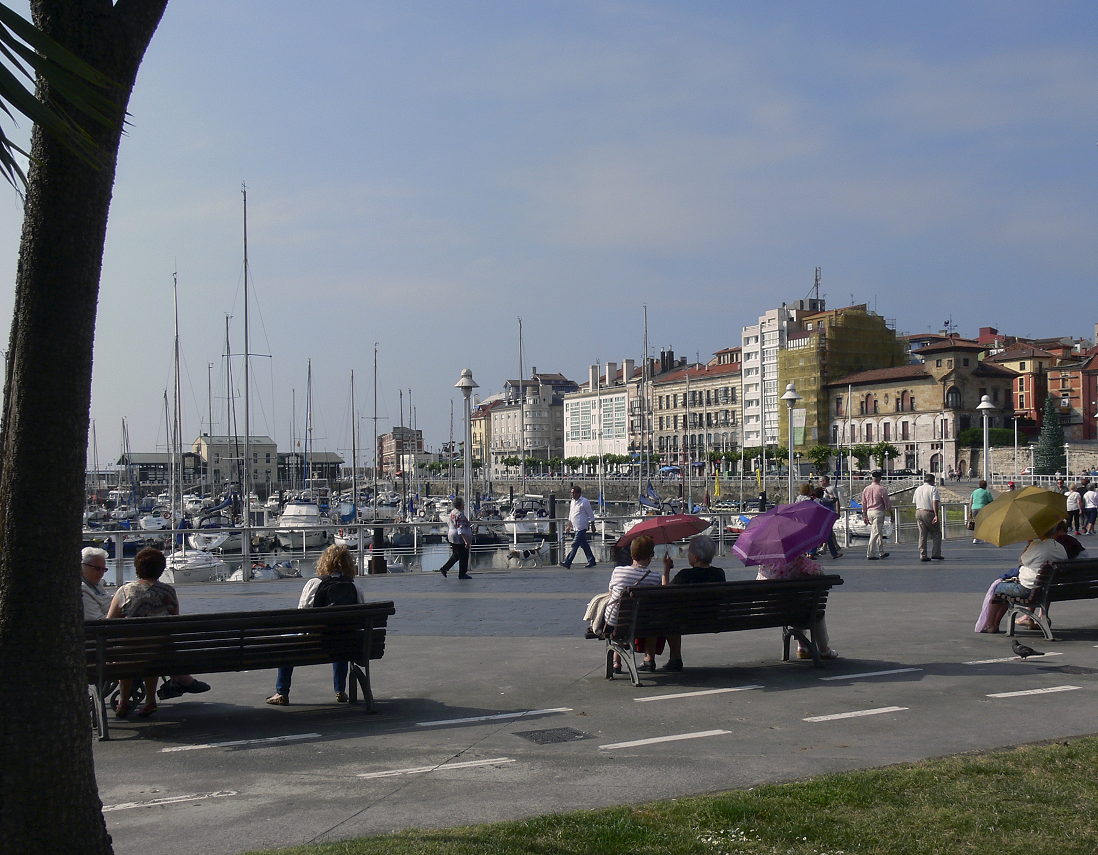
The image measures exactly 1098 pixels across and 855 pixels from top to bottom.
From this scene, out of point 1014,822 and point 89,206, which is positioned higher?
point 89,206

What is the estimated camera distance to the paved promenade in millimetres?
5766

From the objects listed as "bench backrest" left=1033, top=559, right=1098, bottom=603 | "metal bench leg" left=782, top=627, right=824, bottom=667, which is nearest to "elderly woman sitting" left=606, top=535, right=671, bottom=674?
"metal bench leg" left=782, top=627, right=824, bottom=667

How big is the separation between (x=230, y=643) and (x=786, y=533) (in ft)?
17.6

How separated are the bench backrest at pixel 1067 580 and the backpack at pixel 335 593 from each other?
7.26 metres

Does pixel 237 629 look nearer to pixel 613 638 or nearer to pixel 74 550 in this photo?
pixel 613 638

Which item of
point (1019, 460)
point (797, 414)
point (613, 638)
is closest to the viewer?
point (613, 638)

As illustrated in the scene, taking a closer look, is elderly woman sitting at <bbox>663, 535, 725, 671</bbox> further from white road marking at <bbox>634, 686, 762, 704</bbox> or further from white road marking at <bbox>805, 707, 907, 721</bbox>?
white road marking at <bbox>805, 707, 907, 721</bbox>

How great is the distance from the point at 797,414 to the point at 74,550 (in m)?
109

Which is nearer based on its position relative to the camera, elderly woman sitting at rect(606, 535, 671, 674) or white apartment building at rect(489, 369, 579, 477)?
elderly woman sitting at rect(606, 535, 671, 674)

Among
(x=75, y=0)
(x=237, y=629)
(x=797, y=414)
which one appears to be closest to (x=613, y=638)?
(x=237, y=629)

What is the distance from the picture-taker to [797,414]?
10888 centimetres

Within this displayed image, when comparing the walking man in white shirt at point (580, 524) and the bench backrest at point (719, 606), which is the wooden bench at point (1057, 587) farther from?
the walking man in white shirt at point (580, 524)

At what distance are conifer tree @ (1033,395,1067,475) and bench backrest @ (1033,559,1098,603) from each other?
80988 millimetres

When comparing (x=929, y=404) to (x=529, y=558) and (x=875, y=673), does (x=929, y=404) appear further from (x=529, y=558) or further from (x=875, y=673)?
(x=875, y=673)
